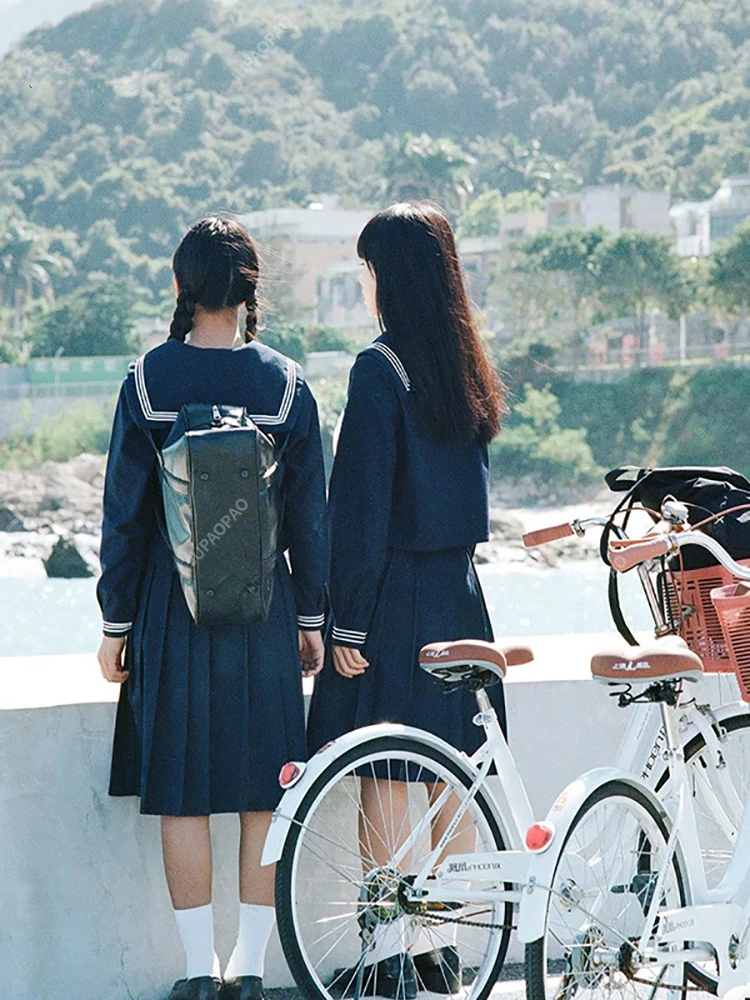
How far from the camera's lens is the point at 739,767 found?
2631mm

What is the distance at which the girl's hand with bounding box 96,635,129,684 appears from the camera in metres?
2.31

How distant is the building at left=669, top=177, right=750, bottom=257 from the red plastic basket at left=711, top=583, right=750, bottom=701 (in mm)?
57858

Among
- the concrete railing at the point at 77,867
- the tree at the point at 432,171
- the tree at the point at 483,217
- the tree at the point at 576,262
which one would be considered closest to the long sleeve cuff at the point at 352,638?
the concrete railing at the point at 77,867

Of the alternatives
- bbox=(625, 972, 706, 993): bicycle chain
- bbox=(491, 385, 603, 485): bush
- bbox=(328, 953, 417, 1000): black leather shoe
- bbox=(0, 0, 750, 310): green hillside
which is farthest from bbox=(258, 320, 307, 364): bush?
bbox=(625, 972, 706, 993): bicycle chain

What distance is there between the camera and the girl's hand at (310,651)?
2.39 metres

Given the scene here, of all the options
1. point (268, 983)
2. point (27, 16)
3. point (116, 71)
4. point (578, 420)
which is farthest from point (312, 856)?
point (27, 16)

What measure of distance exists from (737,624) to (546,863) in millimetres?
487

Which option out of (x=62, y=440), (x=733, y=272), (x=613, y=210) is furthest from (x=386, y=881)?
(x=613, y=210)

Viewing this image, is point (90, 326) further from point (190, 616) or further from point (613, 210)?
point (190, 616)

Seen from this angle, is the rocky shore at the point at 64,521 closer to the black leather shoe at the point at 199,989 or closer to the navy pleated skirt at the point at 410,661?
the navy pleated skirt at the point at 410,661

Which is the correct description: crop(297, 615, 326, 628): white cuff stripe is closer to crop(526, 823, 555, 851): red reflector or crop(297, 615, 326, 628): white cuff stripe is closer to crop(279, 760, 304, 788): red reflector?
crop(279, 760, 304, 788): red reflector

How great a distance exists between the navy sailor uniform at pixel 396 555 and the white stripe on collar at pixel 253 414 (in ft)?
0.34

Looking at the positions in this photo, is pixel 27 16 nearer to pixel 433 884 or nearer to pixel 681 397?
pixel 681 397

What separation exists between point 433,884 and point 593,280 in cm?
5564
